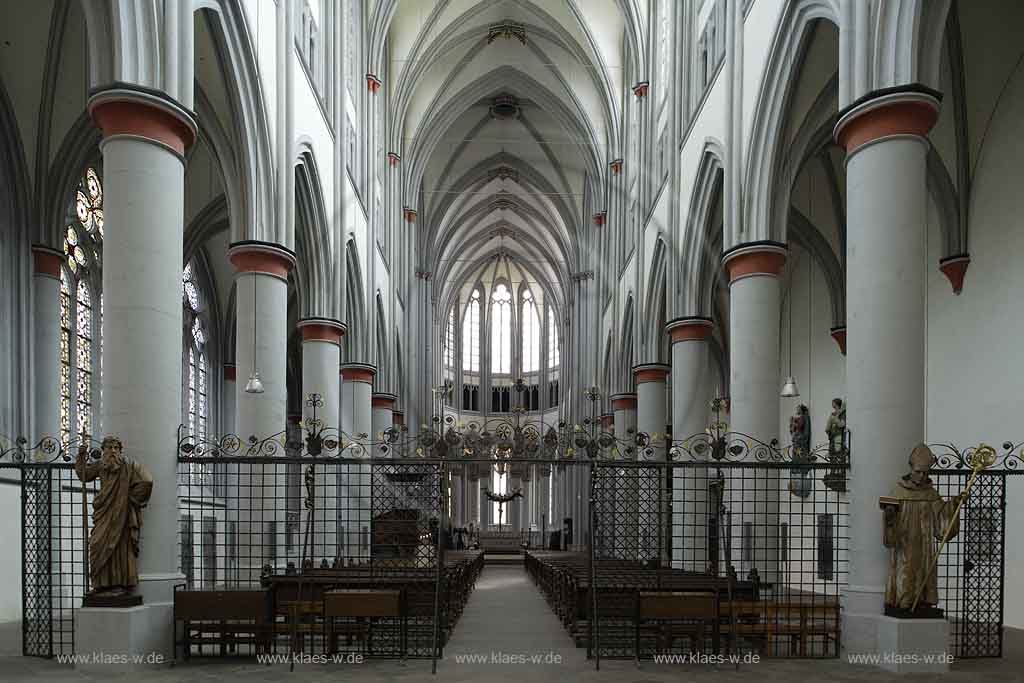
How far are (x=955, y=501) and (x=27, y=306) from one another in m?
14.2

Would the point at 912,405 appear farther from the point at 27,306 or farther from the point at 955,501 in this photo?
the point at 27,306

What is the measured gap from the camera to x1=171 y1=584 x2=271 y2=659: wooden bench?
1024cm

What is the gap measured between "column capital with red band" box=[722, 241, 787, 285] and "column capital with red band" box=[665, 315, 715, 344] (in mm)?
4583

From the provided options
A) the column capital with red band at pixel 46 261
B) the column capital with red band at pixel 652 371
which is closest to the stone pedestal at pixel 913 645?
the column capital with red band at pixel 46 261

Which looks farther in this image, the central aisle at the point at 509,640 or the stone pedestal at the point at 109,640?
the central aisle at the point at 509,640

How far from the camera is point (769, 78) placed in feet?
48.4

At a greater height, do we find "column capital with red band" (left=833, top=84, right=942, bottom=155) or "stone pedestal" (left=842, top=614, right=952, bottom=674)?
"column capital with red band" (left=833, top=84, right=942, bottom=155)

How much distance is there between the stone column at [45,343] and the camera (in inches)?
670

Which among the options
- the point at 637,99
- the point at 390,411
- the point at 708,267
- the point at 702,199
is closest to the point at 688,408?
the point at 708,267

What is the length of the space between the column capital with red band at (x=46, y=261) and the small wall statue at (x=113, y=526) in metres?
8.41

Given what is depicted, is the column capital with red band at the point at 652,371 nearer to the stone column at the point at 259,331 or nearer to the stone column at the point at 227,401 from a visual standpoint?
the stone column at the point at 227,401

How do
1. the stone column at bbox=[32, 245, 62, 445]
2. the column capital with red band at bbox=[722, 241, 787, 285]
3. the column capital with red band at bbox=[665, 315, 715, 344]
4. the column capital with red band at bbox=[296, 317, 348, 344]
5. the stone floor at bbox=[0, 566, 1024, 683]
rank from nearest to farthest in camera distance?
the stone floor at bbox=[0, 566, 1024, 683] < the column capital with red band at bbox=[722, 241, 787, 285] < the stone column at bbox=[32, 245, 62, 445] < the column capital with red band at bbox=[296, 317, 348, 344] < the column capital with red band at bbox=[665, 315, 715, 344]

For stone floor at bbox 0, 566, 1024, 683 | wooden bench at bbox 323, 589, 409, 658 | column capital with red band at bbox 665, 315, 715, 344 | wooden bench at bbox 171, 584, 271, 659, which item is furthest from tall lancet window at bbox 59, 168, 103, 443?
column capital with red band at bbox 665, 315, 715, 344

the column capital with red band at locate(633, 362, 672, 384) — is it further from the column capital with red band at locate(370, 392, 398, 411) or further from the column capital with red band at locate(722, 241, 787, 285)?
the column capital with red band at locate(722, 241, 787, 285)
